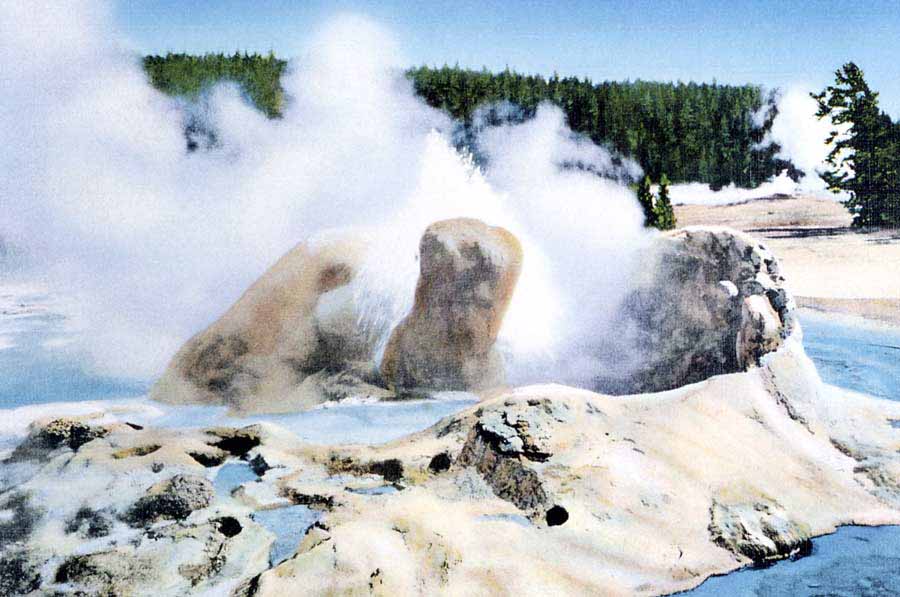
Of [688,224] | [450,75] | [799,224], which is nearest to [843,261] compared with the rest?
[799,224]

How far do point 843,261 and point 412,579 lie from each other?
2.49m

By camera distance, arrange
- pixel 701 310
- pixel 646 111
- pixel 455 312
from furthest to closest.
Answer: pixel 646 111 < pixel 701 310 < pixel 455 312

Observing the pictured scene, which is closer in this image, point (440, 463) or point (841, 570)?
point (841, 570)

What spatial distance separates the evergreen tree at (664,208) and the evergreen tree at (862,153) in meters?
0.65

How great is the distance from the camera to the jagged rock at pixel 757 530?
2.71 metres

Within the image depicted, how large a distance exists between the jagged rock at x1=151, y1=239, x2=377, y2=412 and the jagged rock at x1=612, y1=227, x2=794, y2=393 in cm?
108

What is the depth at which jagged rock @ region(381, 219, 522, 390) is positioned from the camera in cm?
351

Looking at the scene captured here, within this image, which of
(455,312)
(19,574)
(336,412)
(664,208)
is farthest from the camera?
(664,208)

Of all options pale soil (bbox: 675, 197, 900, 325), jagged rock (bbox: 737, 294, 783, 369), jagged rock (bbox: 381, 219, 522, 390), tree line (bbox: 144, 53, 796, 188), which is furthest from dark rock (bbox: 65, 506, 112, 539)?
pale soil (bbox: 675, 197, 900, 325)

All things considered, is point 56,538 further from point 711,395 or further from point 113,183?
point 711,395

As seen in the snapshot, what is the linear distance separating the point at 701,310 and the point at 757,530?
1.16 meters

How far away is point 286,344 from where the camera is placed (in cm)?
342

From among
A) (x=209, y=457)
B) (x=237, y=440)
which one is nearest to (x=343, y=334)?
(x=237, y=440)

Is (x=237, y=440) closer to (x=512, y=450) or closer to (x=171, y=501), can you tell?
(x=171, y=501)
